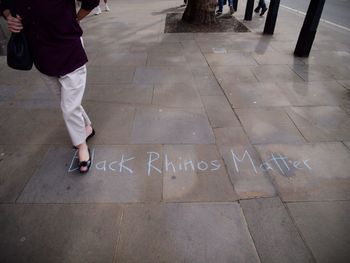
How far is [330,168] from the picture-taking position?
2836 millimetres

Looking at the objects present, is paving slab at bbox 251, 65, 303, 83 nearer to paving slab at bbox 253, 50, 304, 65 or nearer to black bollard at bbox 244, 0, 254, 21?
paving slab at bbox 253, 50, 304, 65

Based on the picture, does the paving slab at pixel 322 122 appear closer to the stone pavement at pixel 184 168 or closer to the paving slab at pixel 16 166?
the stone pavement at pixel 184 168

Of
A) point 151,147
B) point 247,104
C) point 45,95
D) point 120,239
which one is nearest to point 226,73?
point 247,104

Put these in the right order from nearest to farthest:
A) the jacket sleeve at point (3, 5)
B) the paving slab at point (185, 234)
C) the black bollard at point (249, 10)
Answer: the paving slab at point (185, 234) < the jacket sleeve at point (3, 5) < the black bollard at point (249, 10)

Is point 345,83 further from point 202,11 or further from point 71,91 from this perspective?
point 202,11

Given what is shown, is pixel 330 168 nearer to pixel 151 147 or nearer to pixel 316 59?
pixel 151 147

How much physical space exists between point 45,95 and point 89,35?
408cm

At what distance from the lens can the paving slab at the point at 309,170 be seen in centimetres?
255

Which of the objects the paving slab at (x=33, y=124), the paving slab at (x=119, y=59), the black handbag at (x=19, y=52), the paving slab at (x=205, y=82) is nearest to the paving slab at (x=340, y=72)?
the paving slab at (x=205, y=82)

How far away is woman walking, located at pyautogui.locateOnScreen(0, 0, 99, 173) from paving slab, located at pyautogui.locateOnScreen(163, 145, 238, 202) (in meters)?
1.15

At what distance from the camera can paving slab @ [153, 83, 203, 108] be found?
159 inches

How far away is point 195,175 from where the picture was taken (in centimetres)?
276

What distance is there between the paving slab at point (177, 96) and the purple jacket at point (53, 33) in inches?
71.8

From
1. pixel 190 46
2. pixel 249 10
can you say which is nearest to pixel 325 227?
pixel 190 46
